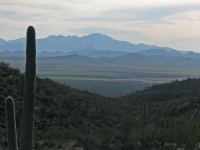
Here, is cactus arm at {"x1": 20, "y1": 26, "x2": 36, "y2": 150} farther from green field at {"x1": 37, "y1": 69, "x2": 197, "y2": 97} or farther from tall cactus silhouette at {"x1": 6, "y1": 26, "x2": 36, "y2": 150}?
green field at {"x1": 37, "y1": 69, "x2": 197, "y2": 97}

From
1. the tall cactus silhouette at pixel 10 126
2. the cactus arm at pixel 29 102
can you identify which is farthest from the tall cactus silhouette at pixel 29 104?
the tall cactus silhouette at pixel 10 126

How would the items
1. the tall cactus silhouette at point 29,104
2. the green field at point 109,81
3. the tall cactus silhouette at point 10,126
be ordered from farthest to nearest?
the green field at point 109,81
the tall cactus silhouette at point 29,104
the tall cactus silhouette at point 10,126

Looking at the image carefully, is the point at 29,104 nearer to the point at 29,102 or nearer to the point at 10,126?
the point at 29,102

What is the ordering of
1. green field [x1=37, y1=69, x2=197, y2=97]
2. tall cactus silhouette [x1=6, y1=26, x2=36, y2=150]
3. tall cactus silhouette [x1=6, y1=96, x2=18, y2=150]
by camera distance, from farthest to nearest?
green field [x1=37, y1=69, x2=197, y2=97]
tall cactus silhouette [x1=6, y1=26, x2=36, y2=150]
tall cactus silhouette [x1=6, y1=96, x2=18, y2=150]

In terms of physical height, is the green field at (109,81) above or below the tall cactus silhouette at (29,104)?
below

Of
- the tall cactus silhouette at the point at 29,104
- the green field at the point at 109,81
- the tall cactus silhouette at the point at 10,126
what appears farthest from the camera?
the green field at the point at 109,81

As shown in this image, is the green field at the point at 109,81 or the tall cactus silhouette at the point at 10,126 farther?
the green field at the point at 109,81

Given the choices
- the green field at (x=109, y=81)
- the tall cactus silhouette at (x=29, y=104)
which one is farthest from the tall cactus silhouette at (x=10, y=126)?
the green field at (x=109, y=81)

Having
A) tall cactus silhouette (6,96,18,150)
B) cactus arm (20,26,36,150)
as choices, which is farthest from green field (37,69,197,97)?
tall cactus silhouette (6,96,18,150)

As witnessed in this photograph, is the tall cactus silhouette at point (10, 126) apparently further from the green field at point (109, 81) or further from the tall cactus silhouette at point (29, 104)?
the green field at point (109, 81)

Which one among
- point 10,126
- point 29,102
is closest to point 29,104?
point 29,102

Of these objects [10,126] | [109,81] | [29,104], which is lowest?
[109,81]

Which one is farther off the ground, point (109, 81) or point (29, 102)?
point (29, 102)

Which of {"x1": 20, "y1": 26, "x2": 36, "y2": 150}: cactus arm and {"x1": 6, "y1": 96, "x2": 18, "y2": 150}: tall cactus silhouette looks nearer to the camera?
{"x1": 6, "y1": 96, "x2": 18, "y2": 150}: tall cactus silhouette
